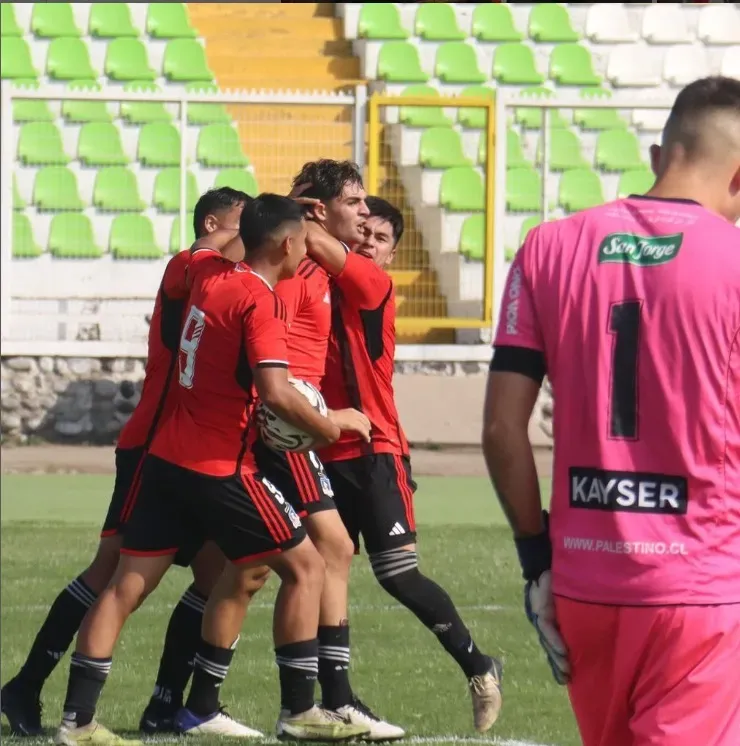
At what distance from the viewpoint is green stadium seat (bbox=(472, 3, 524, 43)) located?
1919 cm

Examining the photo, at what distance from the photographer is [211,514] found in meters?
5.04

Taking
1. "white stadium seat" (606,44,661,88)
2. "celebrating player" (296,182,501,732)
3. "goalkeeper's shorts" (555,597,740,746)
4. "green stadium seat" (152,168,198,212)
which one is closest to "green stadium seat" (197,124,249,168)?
"green stadium seat" (152,168,198,212)

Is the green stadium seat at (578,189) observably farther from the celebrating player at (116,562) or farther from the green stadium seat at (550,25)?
the celebrating player at (116,562)

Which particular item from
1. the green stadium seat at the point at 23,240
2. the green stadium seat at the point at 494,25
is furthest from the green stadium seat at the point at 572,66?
the green stadium seat at the point at 23,240

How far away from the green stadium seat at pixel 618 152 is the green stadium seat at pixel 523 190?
1.11 meters


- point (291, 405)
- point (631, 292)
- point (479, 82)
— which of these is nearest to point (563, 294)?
point (631, 292)

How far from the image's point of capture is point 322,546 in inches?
219

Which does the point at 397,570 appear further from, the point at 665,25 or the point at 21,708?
the point at 665,25

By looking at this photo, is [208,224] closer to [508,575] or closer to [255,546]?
[255,546]

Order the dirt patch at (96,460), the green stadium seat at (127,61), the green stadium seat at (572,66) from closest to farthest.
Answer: the dirt patch at (96,460)
the green stadium seat at (127,61)
the green stadium seat at (572,66)

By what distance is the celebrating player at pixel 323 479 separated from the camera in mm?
5484

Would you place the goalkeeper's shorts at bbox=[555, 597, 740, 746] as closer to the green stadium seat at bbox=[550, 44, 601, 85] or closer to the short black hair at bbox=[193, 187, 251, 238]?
the short black hair at bbox=[193, 187, 251, 238]

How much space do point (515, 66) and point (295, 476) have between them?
46.3ft

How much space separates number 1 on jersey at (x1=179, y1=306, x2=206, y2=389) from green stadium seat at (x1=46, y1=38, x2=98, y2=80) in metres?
13.7
